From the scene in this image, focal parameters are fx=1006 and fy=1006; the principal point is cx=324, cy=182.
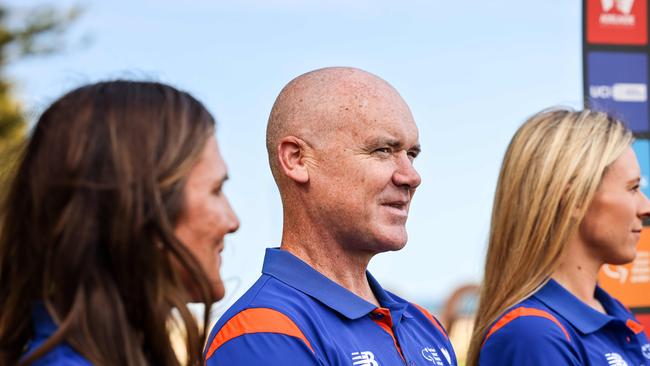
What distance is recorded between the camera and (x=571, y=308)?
9.51 ft

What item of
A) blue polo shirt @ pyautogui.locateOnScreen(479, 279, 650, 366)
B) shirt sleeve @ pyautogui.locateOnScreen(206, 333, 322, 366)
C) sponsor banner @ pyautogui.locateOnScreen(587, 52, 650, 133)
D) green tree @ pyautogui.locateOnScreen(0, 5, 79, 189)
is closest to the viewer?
shirt sleeve @ pyautogui.locateOnScreen(206, 333, 322, 366)

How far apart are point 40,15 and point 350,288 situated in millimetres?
12840

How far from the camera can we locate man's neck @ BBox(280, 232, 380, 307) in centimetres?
254

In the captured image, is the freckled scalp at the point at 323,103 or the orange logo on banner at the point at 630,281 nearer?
the freckled scalp at the point at 323,103

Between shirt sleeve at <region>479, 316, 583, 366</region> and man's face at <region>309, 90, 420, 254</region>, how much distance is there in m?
0.53

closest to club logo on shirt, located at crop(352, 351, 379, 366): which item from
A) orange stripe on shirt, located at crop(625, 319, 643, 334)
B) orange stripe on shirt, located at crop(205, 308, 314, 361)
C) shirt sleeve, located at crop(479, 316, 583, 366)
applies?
orange stripe on shirt, located at crop(205, 308, 314, 361)

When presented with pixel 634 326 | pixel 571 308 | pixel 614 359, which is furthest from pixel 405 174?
pixel 634 326

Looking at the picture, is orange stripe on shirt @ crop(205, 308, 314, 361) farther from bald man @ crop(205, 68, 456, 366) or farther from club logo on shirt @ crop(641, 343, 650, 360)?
club logo on shirt @ crop(641, 343, 650, 360)

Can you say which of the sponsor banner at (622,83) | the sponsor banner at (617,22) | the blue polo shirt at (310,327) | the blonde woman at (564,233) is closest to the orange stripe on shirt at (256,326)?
the blue polo shirt at (310,327)

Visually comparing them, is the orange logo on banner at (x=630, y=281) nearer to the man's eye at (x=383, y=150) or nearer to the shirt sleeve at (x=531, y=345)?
the shirt sleeve at (x=531, y=345)

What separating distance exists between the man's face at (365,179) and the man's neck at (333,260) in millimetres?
31

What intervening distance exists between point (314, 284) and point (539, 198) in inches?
32.9

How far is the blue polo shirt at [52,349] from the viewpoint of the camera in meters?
1.47

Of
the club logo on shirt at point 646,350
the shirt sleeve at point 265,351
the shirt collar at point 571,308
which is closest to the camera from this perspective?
the shirt sleeve at point 265,351
